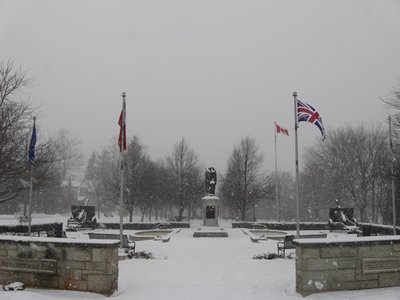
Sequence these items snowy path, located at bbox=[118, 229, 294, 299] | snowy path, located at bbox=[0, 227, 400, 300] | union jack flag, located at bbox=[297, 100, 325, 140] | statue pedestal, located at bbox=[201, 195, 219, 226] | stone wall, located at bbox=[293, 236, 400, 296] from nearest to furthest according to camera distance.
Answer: snowy path, located at bbox=[0, 227, 400, 300] < stone wall, located at bbox=[293, 236, 400, 296] < snowy path, located at bbox=[118, 229, 294, 299] < union jack flag, located at bbox=[297, 100, 325, 140] < statue pedestal, located at bbox=[201, 195, 219, 226]

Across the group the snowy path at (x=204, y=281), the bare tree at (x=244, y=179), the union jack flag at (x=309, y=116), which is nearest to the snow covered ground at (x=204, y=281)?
the snowy path at (x=204, y=281)

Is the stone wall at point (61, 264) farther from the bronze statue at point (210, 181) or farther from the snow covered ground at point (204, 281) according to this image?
the bronze statue at point (210, 181)

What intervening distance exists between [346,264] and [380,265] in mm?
818

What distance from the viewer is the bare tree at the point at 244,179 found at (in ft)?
142

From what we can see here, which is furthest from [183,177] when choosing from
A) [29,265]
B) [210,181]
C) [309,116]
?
[29,265]

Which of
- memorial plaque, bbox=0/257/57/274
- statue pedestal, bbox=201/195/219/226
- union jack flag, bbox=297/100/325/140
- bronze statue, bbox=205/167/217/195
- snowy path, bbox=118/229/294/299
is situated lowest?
snowy path, bbox=118/229/294/299

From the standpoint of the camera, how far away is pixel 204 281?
10688 mm

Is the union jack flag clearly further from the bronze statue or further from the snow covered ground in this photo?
the bronze statue

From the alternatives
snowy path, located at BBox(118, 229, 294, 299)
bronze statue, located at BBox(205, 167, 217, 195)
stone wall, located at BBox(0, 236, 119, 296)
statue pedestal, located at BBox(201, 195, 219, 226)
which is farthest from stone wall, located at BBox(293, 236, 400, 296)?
bronze statue, located at BBox(205, 167, 217, 195)

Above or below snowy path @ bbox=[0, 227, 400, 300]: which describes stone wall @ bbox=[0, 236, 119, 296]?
above

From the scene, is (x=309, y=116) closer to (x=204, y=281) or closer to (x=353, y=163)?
(x=204, y=281)

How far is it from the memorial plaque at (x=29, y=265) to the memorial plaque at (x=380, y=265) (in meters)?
6.59

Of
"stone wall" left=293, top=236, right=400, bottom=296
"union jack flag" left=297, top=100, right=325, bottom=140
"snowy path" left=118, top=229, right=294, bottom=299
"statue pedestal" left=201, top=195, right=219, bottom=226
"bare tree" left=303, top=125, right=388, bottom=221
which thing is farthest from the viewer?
"bare tree" left=303, top=125, right=388, bottom=221

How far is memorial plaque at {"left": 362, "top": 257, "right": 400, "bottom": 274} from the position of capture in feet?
29.6
